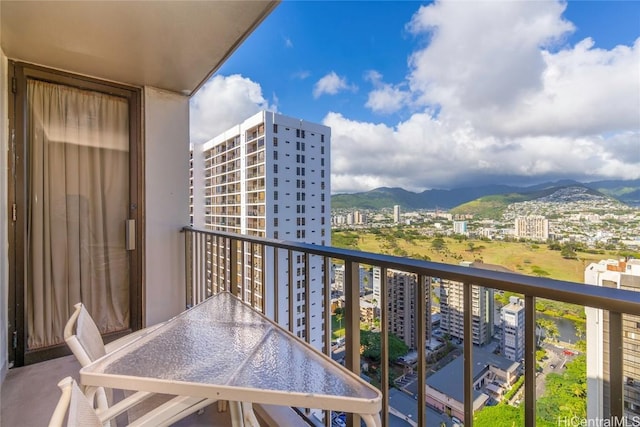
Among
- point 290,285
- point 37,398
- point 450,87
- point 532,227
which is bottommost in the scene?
point 37,398

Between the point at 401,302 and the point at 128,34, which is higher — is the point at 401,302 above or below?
below

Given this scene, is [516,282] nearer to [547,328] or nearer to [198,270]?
[547,328]

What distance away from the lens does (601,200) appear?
1.65 meters

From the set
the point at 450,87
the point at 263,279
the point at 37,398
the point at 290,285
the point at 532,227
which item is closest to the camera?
the point at 532,227

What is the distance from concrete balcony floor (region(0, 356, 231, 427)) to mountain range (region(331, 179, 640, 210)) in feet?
6.02

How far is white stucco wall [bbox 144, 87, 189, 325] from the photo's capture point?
2.82 metres

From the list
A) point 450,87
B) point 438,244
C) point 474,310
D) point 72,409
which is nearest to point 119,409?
point 72,409

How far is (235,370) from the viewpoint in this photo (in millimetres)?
891

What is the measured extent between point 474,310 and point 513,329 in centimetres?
11

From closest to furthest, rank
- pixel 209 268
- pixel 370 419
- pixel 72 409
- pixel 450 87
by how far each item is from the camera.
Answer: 1. pixel 72 409
2. pixel 370 419
3. pixel 209 268
4. pixel 450 87

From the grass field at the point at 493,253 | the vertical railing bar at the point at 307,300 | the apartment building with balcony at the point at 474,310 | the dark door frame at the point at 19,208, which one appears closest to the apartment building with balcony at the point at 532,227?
the grass field at the point at 493,253

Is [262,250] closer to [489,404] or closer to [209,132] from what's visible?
[489,404]

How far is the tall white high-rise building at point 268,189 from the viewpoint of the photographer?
214cm

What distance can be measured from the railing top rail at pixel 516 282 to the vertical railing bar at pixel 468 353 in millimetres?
66
